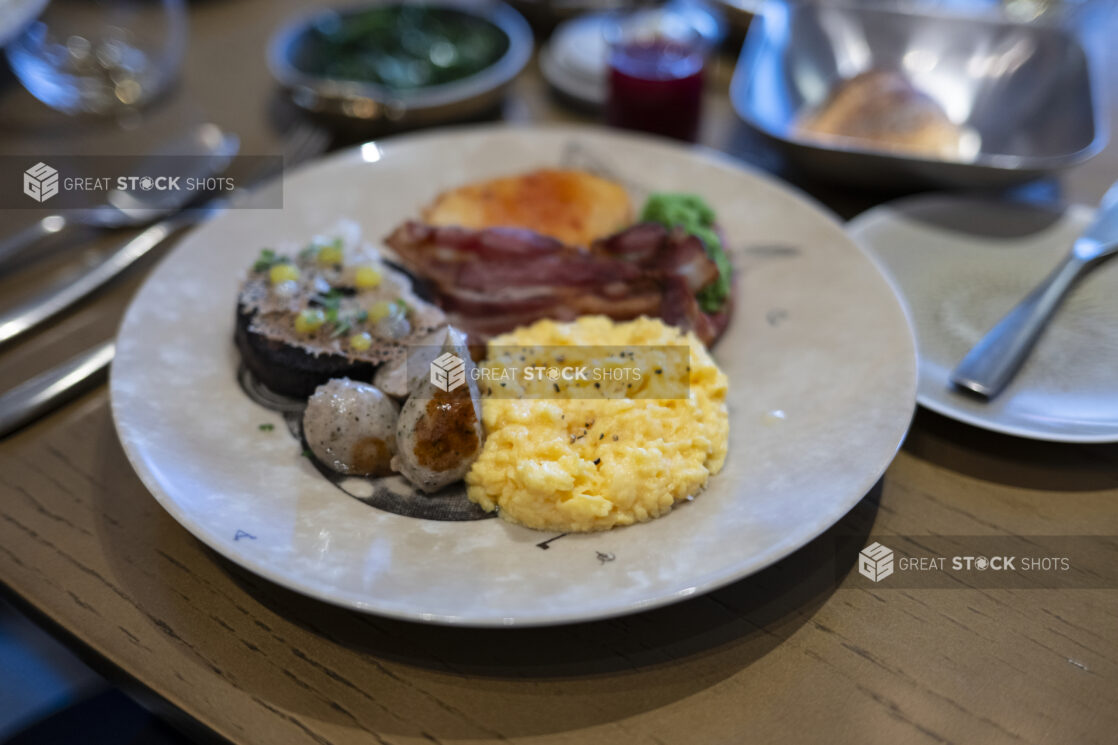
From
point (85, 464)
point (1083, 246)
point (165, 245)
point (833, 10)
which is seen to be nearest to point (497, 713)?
A: point (85, 464)

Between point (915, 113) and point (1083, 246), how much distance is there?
79 centimetres

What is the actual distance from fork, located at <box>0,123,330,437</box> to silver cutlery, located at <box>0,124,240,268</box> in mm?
64

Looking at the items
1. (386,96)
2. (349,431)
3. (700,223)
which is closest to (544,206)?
(700,223)

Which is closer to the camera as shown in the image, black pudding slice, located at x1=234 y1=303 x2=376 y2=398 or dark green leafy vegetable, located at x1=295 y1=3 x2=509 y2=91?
black pudding slice, located at x1=234 y1=303 x2=376 y2=398

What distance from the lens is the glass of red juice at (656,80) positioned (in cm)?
314

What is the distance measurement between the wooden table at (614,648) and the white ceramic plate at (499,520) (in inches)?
6.7

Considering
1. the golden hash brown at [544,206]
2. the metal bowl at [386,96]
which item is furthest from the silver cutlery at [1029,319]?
the metal bowl at [386,96]

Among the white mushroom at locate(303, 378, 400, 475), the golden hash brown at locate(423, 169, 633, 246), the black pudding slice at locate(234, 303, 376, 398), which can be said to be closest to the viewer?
the white mushroom at locate(303, 378, 400, 475)

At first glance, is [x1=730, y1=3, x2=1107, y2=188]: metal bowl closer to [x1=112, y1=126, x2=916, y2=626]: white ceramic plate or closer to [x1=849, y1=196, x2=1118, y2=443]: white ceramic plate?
[x1=849, y1=196, x2=1118, y2=443]: white ceramic plate

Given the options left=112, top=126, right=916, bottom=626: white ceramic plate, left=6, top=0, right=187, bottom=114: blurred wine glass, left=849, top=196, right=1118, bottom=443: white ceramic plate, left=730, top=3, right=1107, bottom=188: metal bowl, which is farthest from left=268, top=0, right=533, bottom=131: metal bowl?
left=849, top=196, right=1118, bottom=443: white ceramic plate

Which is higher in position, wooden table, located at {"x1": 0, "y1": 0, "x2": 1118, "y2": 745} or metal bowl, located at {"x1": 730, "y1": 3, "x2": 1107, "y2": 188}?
metal bowl, located at {"x1": 730, "y1": 3, "x2": 1107, "y2": 188}

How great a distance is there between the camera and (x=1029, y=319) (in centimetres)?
228

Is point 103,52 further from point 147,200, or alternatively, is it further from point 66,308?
point 66,308

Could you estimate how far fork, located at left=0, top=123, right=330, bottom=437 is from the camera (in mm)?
2104
